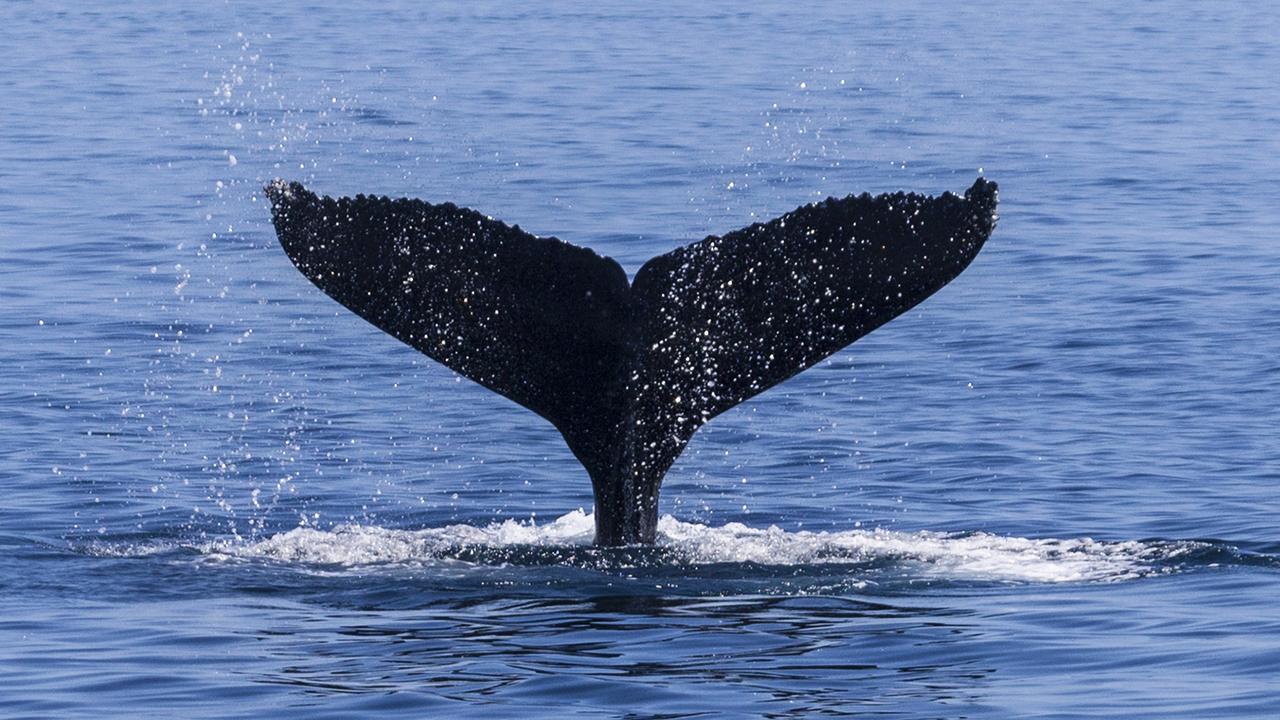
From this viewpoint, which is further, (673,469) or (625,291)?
(673,469)

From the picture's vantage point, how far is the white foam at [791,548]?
10.0 m

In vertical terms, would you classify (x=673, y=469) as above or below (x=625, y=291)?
below

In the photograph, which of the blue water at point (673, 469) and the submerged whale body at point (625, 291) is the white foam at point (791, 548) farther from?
the submerged whale body at point (625, 291)

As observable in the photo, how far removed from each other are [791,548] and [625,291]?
5.92ft

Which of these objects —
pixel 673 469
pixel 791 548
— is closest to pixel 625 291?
pixel 791 548

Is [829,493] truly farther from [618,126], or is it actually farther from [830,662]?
[618,126]

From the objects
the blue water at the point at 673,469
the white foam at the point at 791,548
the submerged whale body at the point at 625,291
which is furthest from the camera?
the white foam at the point at 791,548

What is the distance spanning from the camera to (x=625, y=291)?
8.99 meters

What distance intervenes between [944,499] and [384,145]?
722 inches

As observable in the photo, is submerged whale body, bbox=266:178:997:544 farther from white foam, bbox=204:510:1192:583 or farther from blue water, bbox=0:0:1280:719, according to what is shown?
white foam, bbox=204:510:1192:583

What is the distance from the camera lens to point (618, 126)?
30.4m

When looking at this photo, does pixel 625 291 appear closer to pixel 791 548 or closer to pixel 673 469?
pixel 791 548

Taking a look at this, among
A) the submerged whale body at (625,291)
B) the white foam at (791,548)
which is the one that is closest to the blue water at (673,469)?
the white foam at (791,548)

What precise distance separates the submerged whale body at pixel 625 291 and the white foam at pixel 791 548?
1.03 meters
